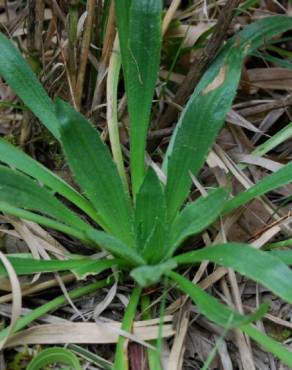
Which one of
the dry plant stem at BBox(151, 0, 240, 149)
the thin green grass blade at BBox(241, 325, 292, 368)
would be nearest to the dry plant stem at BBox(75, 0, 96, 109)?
the dry plant stem at BBox(151, 0, 240, 149)

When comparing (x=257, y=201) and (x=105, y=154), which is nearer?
(x=105, y=154)

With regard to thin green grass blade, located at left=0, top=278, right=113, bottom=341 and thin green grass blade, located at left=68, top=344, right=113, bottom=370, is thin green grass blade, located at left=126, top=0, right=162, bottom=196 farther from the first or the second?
thin green grass blade, located at left=68, top=344, right=113, bottom=370

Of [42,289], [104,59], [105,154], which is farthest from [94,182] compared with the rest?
[104,59]

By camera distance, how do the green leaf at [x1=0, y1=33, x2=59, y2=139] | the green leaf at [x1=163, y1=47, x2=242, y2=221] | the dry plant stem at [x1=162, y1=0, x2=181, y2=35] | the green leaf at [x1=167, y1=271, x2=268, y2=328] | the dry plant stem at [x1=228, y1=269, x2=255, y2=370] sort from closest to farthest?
the green leaf at [x1=167, y1=271, x2=268, y2=328], the dry plant stem at [x1=228, y1=269, x2=255, y2=370], the green leaf at [x1=163, y1=47, x2=242, y2=221], the green leaf at [x1=0, y1=33, x2=59, y2=139], the dry plant stem at [x1=162, y1=0, x2=181, y2=35]

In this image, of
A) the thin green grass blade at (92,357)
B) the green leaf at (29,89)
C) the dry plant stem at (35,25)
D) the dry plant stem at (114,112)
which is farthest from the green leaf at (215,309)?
the dry plant stem at (35,25)

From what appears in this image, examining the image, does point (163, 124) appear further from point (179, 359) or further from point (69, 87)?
point (179, 359)

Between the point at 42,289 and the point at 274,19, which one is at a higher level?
the point at 274,19

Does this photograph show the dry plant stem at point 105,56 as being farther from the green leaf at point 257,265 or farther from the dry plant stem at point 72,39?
the green leaf at point 257,265
